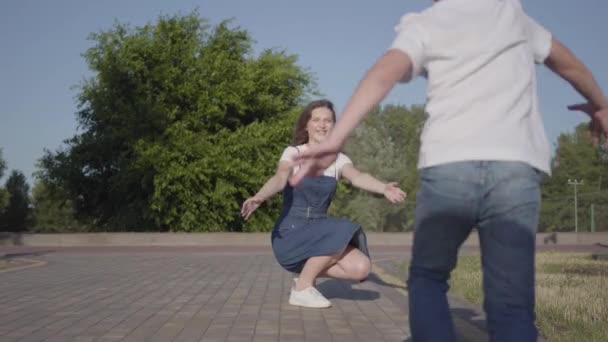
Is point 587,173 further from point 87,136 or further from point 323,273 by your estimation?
point 323,273

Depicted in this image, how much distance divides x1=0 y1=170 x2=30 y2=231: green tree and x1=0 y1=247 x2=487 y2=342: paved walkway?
140 ft

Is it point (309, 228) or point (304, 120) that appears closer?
point (309, 228)

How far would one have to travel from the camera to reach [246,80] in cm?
3462

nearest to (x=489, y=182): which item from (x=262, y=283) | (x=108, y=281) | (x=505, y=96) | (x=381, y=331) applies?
(x=505, y=96)

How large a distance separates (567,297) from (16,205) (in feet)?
187

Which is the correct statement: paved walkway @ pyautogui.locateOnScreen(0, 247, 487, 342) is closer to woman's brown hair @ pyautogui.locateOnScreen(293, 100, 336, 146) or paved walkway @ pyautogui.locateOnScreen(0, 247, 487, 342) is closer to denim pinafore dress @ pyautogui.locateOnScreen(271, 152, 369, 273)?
denim pinafore dress @ pyautogui.locateOnScreen(271, 152, 369, 273)

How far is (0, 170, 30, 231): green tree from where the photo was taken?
2074 inches

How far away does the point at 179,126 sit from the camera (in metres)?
32.8

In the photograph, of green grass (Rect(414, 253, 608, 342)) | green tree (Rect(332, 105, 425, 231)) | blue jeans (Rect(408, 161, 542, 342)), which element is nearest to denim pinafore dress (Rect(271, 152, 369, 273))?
green grass (Rect(414, 253, 608, 342))

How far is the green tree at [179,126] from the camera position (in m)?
32.8

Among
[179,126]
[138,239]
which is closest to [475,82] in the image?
[138,239]

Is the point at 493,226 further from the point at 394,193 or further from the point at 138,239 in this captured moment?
the point at 138,239

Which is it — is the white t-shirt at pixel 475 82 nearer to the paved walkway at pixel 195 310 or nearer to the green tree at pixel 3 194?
the paved walkway at pixel 195 310

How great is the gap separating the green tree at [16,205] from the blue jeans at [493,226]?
167ft
